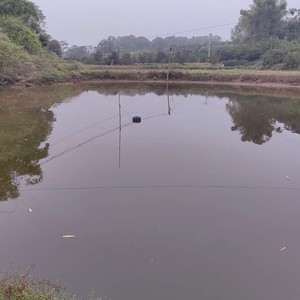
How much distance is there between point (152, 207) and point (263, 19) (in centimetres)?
3673

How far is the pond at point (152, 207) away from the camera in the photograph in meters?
4.14

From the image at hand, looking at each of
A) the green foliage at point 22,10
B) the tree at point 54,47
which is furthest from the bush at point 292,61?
the tree at point 54,47

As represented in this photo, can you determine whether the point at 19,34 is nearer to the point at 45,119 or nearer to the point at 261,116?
the point at 45,119

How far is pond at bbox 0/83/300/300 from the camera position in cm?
414

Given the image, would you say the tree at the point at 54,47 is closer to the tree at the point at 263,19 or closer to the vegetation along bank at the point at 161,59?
the vegetation along bank at the point at 161,59

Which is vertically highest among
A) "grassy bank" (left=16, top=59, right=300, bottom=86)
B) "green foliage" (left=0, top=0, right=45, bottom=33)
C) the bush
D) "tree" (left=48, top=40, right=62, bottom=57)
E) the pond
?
"green foliage" (left=0, top=0, right=45, bottom=33)

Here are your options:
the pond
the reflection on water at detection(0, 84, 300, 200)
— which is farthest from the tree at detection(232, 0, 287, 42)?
the pond

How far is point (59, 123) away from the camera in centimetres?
1235

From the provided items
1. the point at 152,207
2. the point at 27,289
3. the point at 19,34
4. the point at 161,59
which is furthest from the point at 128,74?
the point at 27,289

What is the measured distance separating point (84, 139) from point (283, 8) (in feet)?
113

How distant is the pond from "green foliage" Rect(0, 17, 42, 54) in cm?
1353

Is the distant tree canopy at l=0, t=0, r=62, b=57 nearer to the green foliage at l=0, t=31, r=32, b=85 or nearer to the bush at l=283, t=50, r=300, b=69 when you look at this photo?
the green foliage at l=0, t=31, r=32, b=85

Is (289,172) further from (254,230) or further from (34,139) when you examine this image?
(34,139)

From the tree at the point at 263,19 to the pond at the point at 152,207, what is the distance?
28915 millimetres
